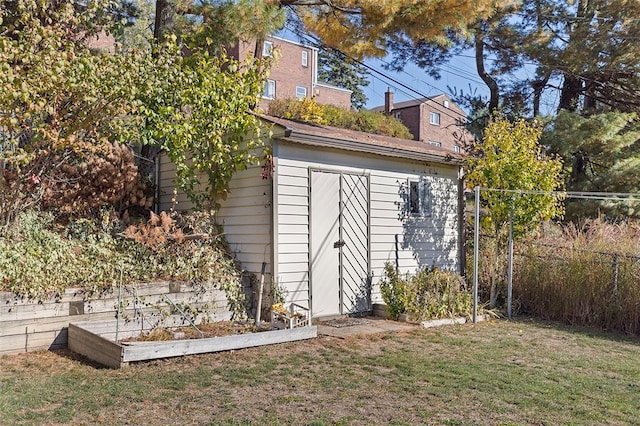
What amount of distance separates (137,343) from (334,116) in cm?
1438

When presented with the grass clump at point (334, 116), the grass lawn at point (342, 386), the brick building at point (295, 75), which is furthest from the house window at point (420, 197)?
the brick building at point (295, 75)

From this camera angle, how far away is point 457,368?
18.1 feet

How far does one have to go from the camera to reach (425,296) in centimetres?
834

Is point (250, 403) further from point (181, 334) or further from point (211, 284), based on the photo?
point (211, 284)

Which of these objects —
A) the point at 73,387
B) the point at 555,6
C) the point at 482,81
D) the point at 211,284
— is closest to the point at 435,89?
the point at 482,81

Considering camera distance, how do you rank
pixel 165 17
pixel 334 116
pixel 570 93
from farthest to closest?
pixel 334 116
pixel 570 93
pixel 165 17

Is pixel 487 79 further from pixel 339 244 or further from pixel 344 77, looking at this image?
pixel 344 77

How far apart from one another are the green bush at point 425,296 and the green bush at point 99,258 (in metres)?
2.39

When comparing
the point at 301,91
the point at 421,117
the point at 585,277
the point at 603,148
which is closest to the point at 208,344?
the point at 585,277

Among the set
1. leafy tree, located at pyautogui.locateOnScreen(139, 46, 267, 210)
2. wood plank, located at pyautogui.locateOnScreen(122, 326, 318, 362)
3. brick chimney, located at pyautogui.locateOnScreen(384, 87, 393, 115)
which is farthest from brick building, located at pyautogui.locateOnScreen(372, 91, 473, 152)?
wood plank, located at pyautogui.locateOnScreen(122, 326, 318, 362)

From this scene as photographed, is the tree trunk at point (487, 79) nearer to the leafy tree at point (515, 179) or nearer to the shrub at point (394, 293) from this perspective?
the leafy tree at point (515, 179)

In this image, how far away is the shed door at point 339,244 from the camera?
8031 mm

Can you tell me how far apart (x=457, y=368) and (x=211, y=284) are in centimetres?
329

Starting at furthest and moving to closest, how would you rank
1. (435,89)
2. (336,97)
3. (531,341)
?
1. (336,97)
2. (435,89)
3. (531,341)
